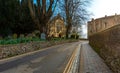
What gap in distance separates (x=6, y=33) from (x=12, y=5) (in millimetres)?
5158

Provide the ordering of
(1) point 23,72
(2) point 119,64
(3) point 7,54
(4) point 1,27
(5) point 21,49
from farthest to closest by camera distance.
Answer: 1. (4) point 1,27
2. (5) point 21,49
3. (3) point 7,54
4. (1) point 23,72
5. (2) point 119,64

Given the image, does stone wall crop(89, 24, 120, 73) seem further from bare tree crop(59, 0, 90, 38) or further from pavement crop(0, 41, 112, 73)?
bare tree crop(59, 0, 90, 38)

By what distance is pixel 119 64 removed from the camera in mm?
8281

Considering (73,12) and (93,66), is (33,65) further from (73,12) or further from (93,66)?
(73,12)

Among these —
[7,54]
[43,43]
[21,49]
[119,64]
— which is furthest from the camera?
[43,43]

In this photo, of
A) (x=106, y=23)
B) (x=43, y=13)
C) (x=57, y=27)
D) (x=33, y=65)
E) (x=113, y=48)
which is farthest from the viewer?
(x=57, y=27)

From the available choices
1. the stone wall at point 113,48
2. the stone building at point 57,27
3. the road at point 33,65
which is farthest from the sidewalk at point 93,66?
the stone building at point 57,27

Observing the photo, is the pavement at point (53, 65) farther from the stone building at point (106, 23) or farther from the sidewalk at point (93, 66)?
the stone building at point (106, 23)

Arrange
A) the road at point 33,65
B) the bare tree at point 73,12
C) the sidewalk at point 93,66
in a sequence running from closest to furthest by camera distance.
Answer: the road at point 33,65 → the sidewalk at point 93,66 → the bare tree at point 73,12

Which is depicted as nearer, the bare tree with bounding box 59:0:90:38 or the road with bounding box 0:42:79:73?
the road with bounding box 0:42:79:73

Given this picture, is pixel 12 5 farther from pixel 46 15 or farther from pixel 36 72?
pixel 36 72

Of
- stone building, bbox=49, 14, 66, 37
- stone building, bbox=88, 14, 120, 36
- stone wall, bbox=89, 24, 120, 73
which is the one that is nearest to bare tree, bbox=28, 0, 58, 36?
stone building, bbox=88, 14, 120, 36

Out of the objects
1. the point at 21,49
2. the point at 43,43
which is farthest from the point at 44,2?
the point at 21,49

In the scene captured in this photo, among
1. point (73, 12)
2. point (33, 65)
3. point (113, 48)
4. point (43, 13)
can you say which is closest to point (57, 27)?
point (73, 12)
